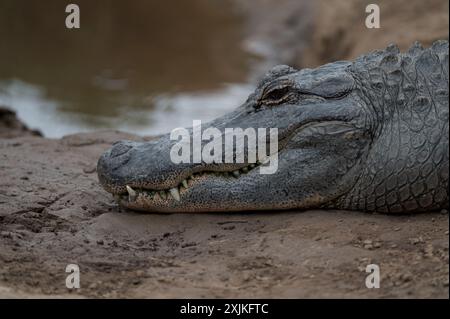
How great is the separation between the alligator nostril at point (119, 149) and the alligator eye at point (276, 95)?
975 millimetres

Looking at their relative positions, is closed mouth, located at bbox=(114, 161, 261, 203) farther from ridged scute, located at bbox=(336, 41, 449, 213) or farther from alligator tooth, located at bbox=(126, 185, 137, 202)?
ridged scute, located at bbox=(336, 41, 449, 213)

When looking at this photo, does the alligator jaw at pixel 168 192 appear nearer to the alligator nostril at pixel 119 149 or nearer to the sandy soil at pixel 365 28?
the alligator nostril at pixel 119 149

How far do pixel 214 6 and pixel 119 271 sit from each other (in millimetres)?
15626

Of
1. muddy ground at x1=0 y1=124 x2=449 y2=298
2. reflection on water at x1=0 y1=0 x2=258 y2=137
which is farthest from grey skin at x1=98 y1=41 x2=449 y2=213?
reflection on water at x1=0 y1=0 x2=258 y2=137

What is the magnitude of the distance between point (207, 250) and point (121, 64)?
9780mm

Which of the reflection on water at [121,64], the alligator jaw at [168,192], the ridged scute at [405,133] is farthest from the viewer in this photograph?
the reflection on water at [121,64]

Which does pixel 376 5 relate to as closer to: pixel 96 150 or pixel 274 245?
pixel 96 150

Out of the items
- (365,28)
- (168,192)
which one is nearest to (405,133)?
(168,192)

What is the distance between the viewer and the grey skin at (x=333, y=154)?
517 centimetres

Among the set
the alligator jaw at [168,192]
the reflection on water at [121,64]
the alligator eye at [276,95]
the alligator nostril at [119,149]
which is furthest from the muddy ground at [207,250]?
the reflection on water at [121,64]

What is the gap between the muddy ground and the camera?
14.1ft

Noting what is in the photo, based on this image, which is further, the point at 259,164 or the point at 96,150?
the point at 96,150

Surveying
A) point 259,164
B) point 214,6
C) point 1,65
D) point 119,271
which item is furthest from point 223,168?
point 214,6
